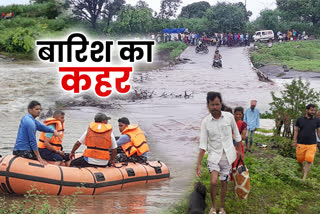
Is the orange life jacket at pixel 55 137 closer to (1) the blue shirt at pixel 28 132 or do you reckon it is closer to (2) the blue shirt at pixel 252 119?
(1) the blue shirt at pixel 28 132

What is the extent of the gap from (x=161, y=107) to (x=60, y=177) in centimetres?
1152

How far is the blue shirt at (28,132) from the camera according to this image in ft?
20.0

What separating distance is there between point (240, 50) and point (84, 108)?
826 inches

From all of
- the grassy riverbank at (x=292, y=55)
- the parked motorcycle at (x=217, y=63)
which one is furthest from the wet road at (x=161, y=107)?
the grassy riverbank at (x=292, y=55)

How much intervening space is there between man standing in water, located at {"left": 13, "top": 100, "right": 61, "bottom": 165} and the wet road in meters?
1.05

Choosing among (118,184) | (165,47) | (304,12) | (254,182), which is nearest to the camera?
(254,182)

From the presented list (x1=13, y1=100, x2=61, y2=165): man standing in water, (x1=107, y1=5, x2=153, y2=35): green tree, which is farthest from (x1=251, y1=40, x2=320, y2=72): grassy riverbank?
(x1=13, y1=100, x2=61, y2=165): man standing in water

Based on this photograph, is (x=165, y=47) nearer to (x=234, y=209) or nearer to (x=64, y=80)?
(x=64, y=80)

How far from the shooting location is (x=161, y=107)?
17922 millimetres

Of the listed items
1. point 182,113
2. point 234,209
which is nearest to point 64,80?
point 182,113

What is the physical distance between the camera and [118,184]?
7266 mm

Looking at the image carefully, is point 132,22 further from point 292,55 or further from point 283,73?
point 283,73

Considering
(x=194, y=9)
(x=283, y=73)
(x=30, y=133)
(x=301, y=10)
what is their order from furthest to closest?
(x=194, y=9), (x=301, y=10), (x=283, y=73), (x=30, y=133)

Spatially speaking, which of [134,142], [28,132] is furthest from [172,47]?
[28,132]
